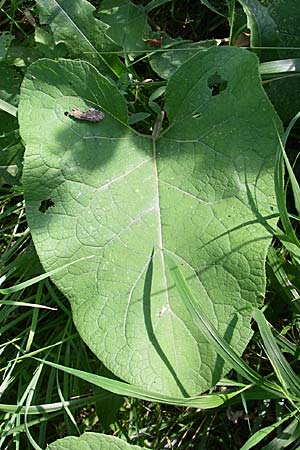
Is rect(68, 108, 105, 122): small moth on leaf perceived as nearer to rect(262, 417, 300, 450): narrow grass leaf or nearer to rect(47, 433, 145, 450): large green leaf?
rect(47, 433, 145, 450): large green leaf

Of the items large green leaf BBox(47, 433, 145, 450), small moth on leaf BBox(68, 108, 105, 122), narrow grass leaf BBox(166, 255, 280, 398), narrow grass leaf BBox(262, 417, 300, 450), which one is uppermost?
small moth on leaf BBox(68, 108, 105, 122)

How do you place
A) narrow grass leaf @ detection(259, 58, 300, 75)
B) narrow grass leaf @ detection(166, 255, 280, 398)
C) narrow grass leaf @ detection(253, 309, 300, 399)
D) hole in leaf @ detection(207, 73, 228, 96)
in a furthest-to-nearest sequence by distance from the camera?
1. narrow grass leaf @ detection(259, 58, 300, 75)
2. hole in leaf @ detection(207, 73, 228, 96)
3. narrow grass leaf @ detection(253, 309, 300, 399)
4. narrow grass leaf @ detection(166, 255, 280, 398)

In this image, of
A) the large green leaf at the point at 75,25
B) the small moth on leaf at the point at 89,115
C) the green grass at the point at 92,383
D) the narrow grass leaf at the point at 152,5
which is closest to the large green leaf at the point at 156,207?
the small moth on leaf at the point at 89,115

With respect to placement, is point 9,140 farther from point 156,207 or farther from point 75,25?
point 156,207

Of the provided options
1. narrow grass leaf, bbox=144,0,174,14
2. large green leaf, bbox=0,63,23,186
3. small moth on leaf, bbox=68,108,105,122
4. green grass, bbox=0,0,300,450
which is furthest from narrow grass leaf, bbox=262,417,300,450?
narrow grass leaf, bbox=144,0,174,14

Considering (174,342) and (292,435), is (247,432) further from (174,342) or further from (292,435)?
(174,342)

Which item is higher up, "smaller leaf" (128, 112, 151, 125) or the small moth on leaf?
the small moth on leaf
